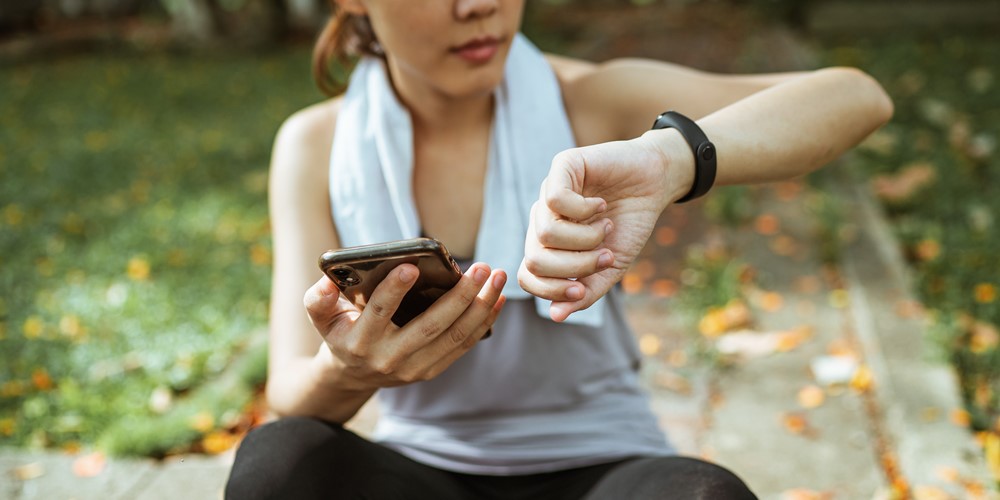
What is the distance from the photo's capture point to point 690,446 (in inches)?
105

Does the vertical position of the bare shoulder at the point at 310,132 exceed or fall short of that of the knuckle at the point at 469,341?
it exceeds it

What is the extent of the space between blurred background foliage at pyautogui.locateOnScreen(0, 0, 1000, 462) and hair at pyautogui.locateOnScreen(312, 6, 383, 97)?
126cm

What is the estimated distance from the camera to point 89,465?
265 centimetres

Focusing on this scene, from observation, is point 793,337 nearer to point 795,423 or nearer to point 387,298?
point 795,423

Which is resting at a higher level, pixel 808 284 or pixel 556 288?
pixel 556 288

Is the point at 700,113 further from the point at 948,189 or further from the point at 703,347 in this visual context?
the point at 948,189

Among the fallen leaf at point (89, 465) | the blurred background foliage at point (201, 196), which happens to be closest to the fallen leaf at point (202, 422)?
the blurred background foliage at point (201, 196)

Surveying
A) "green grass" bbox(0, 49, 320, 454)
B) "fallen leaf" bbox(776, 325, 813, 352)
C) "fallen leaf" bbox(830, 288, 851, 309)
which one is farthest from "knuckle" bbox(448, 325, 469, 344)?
"fallen leaf" bbox(830, 288, 851, 309)

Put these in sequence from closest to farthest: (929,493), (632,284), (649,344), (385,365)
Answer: (385,365) → (929,493) → (649,344) → (632,284)

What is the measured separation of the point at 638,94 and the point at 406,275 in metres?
0.77

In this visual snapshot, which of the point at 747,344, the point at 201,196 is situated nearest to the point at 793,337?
the point at 747,344

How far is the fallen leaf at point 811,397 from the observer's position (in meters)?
2.84

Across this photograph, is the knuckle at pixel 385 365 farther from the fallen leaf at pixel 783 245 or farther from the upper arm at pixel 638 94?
the fallen leaf at pixel 783 245

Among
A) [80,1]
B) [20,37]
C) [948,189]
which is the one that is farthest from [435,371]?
[80,1]
